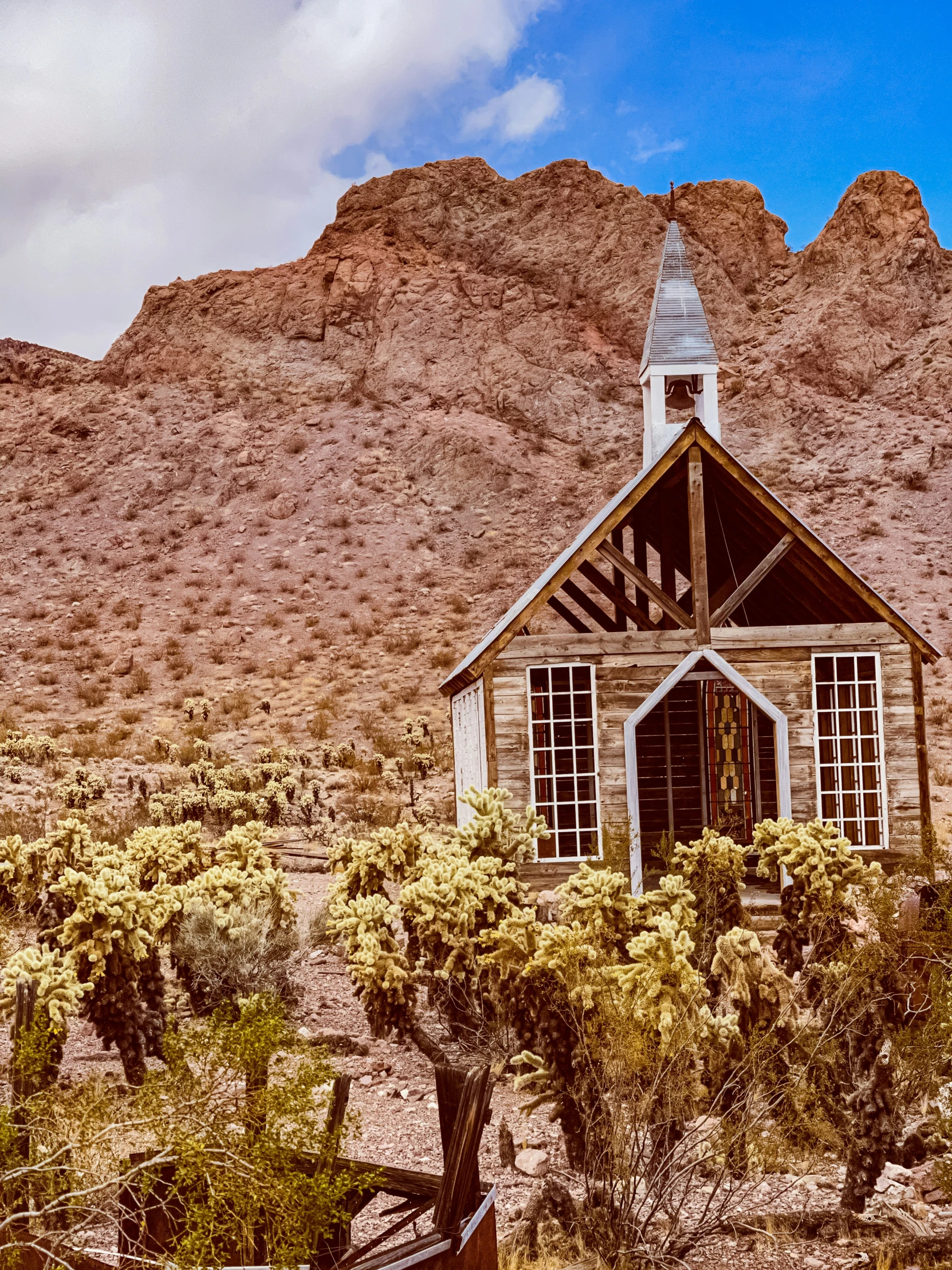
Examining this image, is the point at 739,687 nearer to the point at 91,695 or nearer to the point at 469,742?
the point at 469,742

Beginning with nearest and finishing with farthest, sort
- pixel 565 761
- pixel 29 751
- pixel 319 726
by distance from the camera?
pixel 565 761 < pixel 29 751 < pixel 319 726

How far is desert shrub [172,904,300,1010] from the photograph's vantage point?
1013 centimetres

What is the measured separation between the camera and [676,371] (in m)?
14.9

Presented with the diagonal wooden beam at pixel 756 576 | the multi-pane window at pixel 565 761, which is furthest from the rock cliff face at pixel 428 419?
the diagonal wooden beam at pixel 756 576

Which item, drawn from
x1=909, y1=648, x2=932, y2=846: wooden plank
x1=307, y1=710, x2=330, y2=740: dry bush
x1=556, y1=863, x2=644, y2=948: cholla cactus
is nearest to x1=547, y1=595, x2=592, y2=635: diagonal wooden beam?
x1=909, y1=648, x2=932, y2=846: wooden plank

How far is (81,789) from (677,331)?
1413 centimetres

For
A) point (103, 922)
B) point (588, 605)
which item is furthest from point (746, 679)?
point (103, 922)

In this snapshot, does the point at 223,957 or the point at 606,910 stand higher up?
the point at 606,910

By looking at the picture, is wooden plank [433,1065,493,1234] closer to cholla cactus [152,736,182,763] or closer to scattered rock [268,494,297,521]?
cholla cactus [152,736,182,763]

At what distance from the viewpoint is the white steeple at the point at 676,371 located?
14836mm

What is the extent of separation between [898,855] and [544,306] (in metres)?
40.2

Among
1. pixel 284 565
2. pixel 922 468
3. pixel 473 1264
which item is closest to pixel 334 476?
pixel 284 565

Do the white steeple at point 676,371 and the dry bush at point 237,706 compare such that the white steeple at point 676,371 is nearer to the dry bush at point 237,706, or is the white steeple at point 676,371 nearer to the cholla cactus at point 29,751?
the cholla cactus at point 29,751

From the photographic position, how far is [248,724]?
31938 mm
